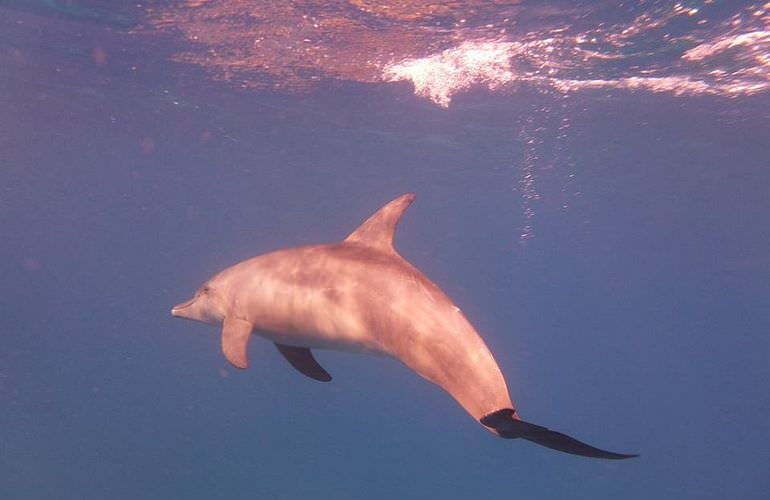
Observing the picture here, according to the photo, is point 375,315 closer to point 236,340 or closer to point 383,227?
point 383,227

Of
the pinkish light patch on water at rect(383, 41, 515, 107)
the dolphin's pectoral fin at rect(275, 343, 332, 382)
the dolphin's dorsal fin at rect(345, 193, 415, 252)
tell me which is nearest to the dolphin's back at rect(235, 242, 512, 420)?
the dolphin's dorsal fin at rect(345, 193, 415, 252)

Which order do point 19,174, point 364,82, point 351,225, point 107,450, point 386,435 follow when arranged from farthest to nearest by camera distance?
point 351,225 < point 19,174 < point 386,435 < point 107,450 < point 364,82

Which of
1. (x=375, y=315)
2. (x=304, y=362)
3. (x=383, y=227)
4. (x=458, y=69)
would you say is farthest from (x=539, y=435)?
(x=458, y=69)

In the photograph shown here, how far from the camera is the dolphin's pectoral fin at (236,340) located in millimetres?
6371

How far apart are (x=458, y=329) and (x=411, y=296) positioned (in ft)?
2.04

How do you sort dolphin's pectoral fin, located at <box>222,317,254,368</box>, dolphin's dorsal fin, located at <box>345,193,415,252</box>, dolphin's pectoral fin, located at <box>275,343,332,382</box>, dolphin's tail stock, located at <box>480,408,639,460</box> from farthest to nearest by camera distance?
dolphin's pectoral fin, located at <box>275,343,332,382</box>
dolphin's pectoral fin, located at <box>222,317,254,368</box>
dolphin's dorsal fin, located at <box>345,193,415,252</box>
dolphin's tail stock, located at <box>480,408,639,460</box>

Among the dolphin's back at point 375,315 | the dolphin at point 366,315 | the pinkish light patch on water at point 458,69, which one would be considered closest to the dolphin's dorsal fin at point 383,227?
the dolphin at point 366,315

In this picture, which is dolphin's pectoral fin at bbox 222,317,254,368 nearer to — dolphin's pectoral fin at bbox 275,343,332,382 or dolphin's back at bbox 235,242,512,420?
dolphin's back at bbox 235,242,512,420

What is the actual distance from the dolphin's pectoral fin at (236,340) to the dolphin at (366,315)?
11 mm

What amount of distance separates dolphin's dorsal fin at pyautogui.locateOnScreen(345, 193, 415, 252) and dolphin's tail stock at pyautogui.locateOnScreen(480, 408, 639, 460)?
2.85 meters

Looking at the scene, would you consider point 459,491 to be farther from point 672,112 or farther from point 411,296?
point 411,296

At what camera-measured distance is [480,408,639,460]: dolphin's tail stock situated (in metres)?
3.32

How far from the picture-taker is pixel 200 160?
39156mm

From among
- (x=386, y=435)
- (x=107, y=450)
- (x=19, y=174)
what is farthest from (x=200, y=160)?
(x=386, y=435)
